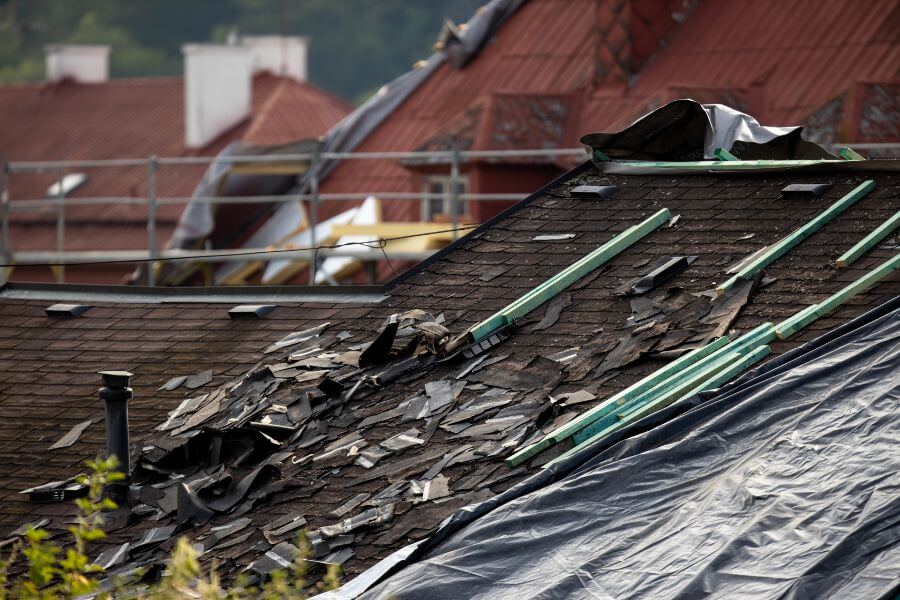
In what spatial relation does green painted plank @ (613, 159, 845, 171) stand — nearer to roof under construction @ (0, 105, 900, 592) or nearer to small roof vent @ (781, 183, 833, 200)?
roof under construction @ (0, 105, 900, 592)

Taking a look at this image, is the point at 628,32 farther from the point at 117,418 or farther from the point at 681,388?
the point at 681,388

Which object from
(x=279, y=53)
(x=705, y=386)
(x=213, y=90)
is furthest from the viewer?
(x=279, y=53)

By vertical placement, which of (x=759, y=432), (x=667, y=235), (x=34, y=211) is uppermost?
(x=667, y=235)

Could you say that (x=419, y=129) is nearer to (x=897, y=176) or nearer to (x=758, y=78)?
(x=758, y=78)

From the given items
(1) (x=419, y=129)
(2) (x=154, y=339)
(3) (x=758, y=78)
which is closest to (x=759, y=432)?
(2) (x=154, y=339)

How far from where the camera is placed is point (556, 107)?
23281 millimetres

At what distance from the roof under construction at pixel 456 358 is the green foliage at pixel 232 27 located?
72.1 m

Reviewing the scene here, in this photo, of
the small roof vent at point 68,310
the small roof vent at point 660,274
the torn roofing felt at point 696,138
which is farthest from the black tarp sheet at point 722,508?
the small roof vent at point 68,310

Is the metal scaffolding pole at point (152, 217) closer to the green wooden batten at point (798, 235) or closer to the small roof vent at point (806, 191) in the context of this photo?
the small roof vent at point (806, 191)

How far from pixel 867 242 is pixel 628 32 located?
14.2 meters

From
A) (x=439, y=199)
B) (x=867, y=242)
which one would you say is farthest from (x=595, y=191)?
(x=439, y=199)

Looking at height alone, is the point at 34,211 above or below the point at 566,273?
below

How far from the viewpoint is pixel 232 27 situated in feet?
277

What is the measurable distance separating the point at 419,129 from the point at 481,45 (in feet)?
5.89
